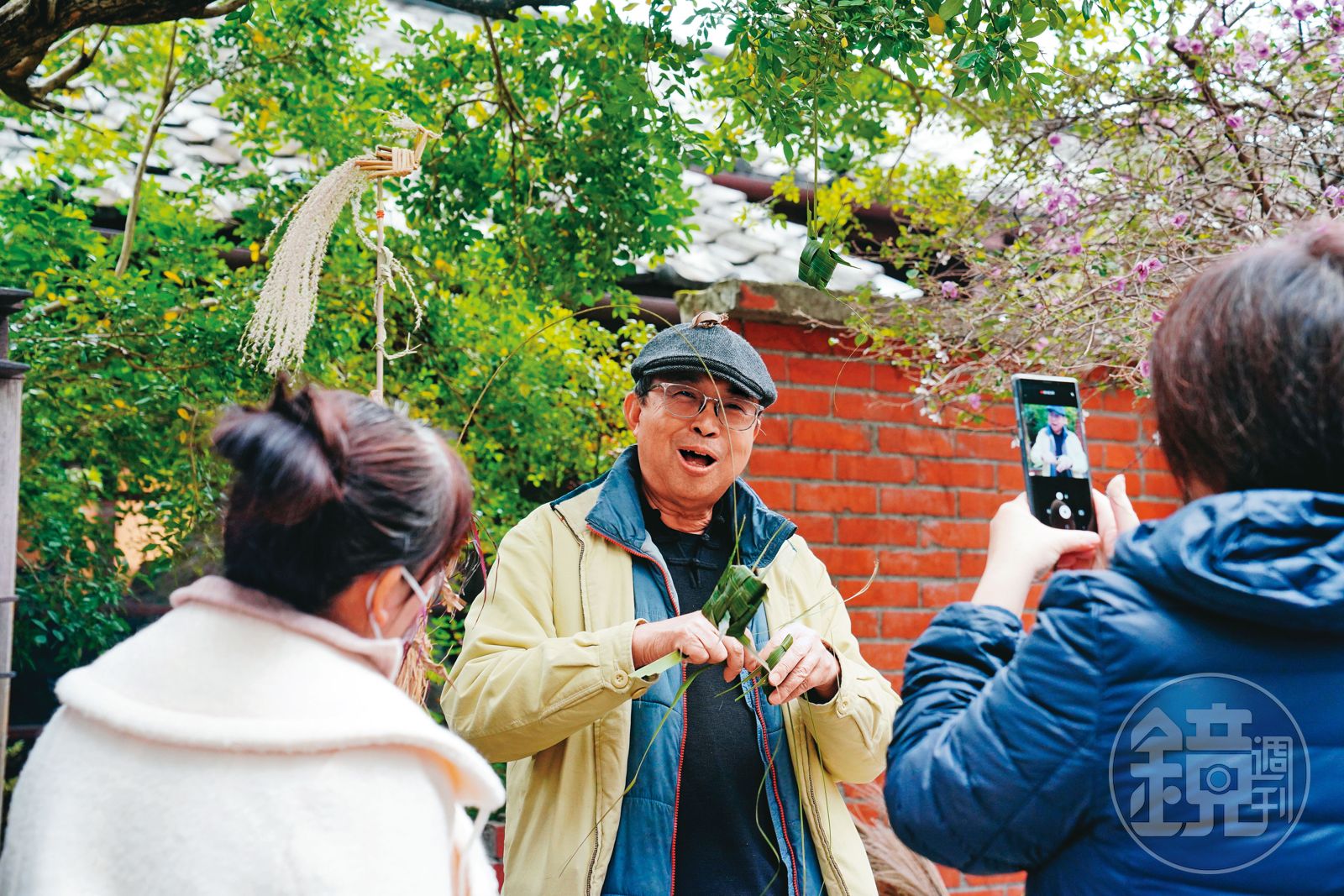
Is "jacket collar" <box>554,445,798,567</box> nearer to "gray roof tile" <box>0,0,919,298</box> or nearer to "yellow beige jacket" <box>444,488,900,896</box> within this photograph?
"yellow beige jacket" <box>444,488,900,896</box>

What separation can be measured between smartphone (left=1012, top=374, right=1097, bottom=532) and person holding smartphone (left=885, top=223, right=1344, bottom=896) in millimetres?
353

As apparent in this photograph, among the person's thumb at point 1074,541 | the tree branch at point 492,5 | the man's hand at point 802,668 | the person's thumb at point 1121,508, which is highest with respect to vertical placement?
the tree branch at point 492,5

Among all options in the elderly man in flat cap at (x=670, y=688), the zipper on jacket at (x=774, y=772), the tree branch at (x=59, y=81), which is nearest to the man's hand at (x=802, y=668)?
the elderly man in flat cap at (x=670, y=688)

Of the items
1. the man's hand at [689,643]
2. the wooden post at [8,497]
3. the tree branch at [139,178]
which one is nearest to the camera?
the man's hand at [689,643]

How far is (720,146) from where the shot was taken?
3049 millimetres

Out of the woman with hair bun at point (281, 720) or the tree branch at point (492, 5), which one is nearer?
the woman with hair bun at point (281, 720)

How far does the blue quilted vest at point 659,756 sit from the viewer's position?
78.6 inches

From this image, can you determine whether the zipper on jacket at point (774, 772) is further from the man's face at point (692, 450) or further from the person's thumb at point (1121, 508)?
the person's thumb at point (1121, 508)

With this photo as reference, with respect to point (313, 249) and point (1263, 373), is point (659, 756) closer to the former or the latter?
point (313, 249)

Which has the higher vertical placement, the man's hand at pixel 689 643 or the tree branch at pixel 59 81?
the tree branch at pixel 59 81

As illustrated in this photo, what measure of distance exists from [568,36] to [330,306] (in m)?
1.03

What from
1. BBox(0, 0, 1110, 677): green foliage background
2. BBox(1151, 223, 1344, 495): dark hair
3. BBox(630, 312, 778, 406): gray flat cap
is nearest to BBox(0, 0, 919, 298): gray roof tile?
BBox(0, 0, 1110, 677): green foliage background

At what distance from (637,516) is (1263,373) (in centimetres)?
138

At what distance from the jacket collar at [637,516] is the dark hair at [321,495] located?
1.00m
